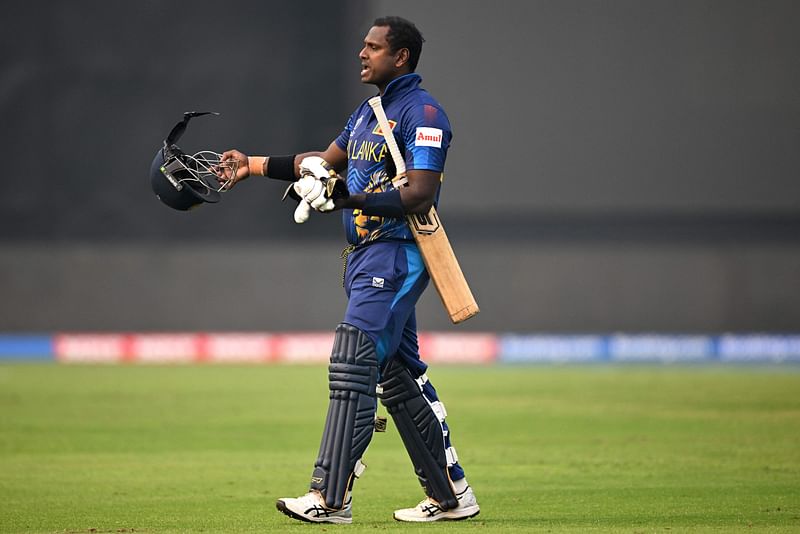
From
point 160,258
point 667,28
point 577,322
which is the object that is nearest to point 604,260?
point 577,322

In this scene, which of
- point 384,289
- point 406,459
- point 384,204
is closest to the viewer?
point 384,204

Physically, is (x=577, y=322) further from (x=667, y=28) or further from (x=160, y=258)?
(x=160, y=258)

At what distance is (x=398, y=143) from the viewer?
5.61 metres

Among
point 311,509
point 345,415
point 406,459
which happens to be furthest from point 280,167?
point 406,459

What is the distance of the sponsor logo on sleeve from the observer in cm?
548

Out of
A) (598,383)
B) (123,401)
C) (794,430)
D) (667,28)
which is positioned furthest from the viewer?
(667,28)

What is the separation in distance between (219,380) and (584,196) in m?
5.80

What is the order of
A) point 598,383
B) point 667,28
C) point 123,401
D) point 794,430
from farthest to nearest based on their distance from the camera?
point 667,28
point 598,383
point 123,401
point 794,430

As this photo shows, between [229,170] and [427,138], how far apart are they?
0.95 m

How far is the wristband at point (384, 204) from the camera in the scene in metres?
5.38

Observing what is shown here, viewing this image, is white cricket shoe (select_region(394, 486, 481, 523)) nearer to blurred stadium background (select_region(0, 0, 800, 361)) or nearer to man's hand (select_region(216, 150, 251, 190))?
man's hand (select_region(216, 150, 251, 190))

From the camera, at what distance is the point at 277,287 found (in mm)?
19062

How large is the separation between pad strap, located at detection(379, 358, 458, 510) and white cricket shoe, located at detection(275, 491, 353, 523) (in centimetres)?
44

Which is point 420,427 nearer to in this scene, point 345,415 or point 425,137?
point 345,415
